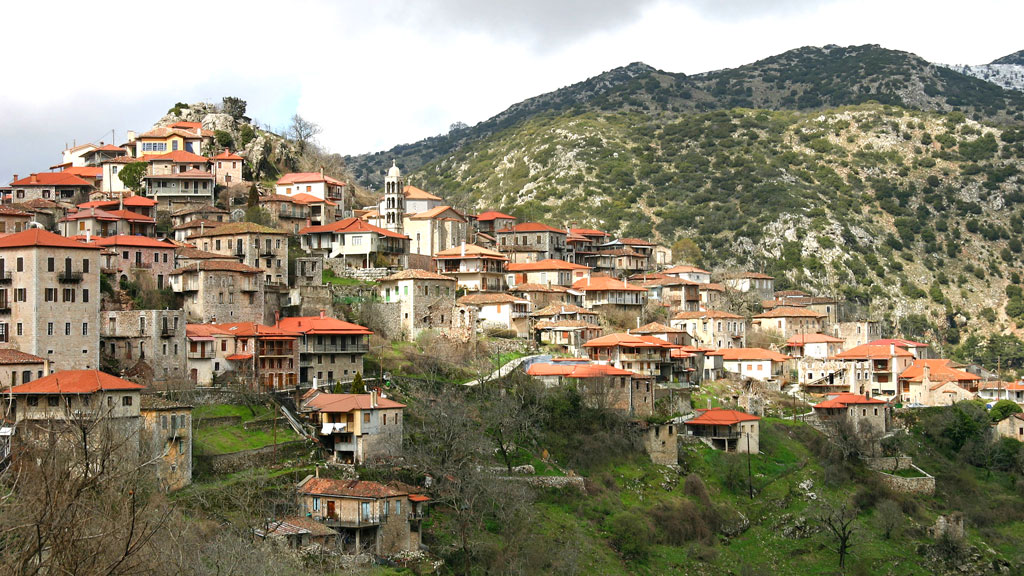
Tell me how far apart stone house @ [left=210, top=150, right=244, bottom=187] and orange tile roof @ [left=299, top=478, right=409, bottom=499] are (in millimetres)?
43910

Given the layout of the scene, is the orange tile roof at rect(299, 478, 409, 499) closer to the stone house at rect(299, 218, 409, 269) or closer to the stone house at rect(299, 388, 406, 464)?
the stone house at rect(299, 388, 406, 464)

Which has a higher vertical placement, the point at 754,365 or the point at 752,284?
the point at 752,284

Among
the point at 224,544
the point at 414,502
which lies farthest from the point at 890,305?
the point at 224,544

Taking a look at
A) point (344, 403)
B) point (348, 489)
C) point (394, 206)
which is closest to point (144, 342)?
point (344, 403)

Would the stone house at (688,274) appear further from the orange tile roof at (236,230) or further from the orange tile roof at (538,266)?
the orange tile roof at (236,230)

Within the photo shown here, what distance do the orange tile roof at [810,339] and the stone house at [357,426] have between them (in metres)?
45.0

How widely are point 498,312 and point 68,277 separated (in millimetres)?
31394

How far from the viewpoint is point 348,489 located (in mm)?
47531

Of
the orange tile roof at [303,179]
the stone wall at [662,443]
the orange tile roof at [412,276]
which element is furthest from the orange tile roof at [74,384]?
the orange tile roof at [303,179]

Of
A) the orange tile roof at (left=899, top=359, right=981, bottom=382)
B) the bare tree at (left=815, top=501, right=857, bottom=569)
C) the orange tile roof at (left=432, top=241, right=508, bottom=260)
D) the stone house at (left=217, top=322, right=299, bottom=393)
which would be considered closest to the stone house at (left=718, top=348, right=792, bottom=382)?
the orange tile roof at (left=899, top=359, right=981, bottom=382)

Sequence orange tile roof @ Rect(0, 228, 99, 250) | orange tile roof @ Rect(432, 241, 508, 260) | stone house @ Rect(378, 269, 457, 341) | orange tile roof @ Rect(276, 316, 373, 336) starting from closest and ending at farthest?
orange tile roof @ Rect(0, 228, 99, 250)
orange tile roof @ Rect(276, 316, 373, 336)
stone house @ Rect(378, 269, 457, 341)
orange tile roof @ Rect(432, 241, 508, 260)

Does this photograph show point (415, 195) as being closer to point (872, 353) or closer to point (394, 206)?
point (394, 206)

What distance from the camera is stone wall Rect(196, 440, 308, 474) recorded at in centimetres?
4783

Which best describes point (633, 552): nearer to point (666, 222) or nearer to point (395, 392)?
point (395, 392)
